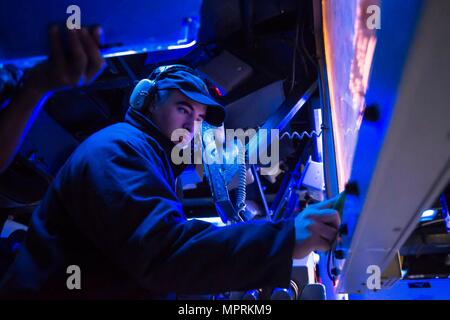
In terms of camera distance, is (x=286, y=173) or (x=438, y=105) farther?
(x=286, y=173)

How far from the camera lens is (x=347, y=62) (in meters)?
1.09

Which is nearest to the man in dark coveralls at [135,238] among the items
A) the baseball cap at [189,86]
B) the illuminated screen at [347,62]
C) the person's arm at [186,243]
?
the person's arm at [186,243]

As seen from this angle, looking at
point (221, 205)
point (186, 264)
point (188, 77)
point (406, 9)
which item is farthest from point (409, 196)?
point (188, 77)

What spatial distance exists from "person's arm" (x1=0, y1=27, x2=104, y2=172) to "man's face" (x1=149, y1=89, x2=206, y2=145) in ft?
2.07

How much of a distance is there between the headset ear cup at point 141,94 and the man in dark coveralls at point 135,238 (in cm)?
26

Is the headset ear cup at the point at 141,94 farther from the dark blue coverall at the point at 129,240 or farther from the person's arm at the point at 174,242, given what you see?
the person's arm at the point at 174,242

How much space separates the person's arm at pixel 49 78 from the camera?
0.71m

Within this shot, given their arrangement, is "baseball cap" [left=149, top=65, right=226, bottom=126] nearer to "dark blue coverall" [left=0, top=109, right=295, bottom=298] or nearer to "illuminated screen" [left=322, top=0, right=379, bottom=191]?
"dark blue coverall" [left=0, top=109, right=295, bottom=298]

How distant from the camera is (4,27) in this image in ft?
2.29

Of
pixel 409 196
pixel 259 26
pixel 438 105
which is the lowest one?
pixel 409 196

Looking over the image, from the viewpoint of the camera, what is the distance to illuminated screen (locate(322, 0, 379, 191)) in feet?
2.49

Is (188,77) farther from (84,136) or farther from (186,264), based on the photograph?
(84,136)

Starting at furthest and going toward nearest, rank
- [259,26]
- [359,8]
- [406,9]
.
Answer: [259,26], [359,8], [406,9]

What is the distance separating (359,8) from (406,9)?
0.55m
